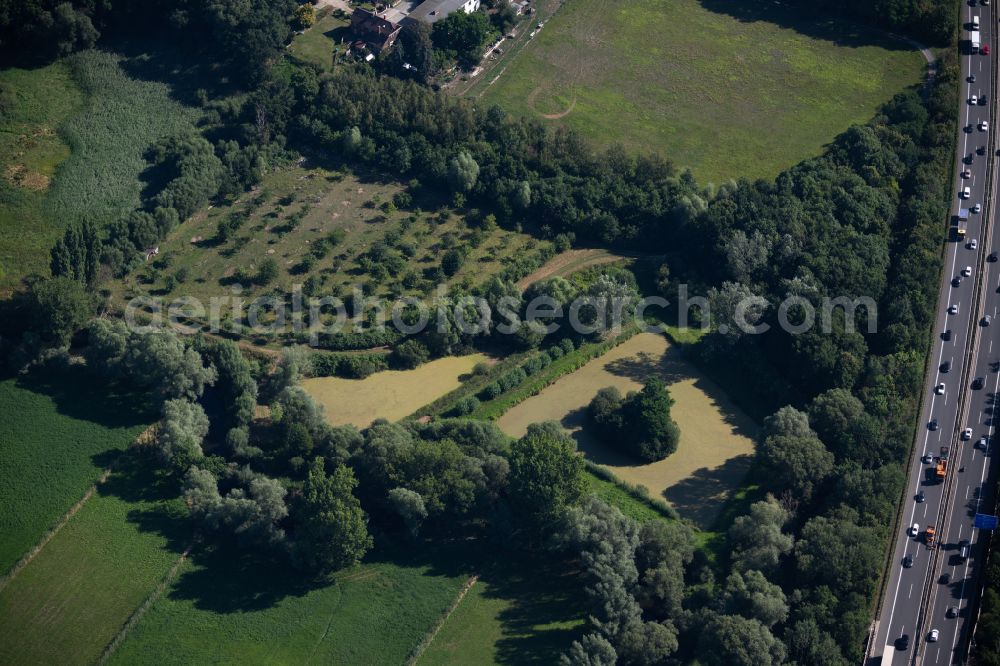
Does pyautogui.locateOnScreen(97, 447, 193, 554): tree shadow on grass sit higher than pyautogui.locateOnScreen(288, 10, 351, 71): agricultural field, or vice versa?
pyautogui.locateOnScreen(288, 10, 351, 71): agricultural field

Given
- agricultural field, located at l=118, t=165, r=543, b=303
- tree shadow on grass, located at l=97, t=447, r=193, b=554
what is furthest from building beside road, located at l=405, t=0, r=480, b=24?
tree shadow on grass, located at l=97, t=447, r=193, b=554

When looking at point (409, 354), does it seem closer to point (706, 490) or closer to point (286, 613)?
point (286, 613)

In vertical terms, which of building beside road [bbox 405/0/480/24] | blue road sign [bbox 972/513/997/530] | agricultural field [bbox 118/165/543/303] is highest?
building beside road [bbox 405/0/480/24]

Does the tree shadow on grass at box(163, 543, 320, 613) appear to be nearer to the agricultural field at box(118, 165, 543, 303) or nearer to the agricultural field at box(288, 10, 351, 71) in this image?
the agricultural field at box(118, 165, 543, 303)

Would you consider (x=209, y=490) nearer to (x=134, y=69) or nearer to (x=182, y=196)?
(x=182, y=196)

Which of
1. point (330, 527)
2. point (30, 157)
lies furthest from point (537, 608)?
point (30, 157)

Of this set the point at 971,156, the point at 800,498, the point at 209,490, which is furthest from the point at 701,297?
the point at 209,490

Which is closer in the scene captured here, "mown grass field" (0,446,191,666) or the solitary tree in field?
"mown grass field" (0,446,191,666)

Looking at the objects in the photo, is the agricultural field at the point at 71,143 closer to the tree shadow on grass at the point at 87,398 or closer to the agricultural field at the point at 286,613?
the tree shadow on grass at the point at 87,398
